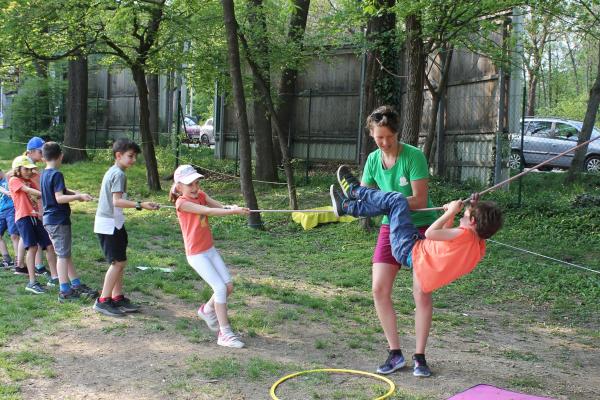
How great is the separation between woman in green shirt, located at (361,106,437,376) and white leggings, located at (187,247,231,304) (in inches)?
51.5

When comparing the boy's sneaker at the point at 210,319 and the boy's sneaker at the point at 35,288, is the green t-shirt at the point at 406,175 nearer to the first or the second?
the boy's sneaker at the point at 210,319

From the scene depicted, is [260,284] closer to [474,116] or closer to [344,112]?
[474,116]

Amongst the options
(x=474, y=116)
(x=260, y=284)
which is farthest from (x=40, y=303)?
(x=474, y=116)

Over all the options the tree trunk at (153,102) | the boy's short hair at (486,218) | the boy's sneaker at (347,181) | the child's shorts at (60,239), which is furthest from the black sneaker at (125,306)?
the tree trunk at (153,102)

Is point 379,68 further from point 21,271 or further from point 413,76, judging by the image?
point 21,271

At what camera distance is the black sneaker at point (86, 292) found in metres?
6.57

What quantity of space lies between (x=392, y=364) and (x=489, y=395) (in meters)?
0.77

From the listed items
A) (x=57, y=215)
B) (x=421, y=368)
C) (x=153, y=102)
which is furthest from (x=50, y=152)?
(x=153, y=102)

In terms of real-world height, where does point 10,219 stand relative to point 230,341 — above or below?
above

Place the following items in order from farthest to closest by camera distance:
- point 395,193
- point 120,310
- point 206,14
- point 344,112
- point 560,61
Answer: point 560,61 → point 344,112 → point 206,14 → point 120,310 → point 395,193

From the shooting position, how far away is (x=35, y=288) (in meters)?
6.82

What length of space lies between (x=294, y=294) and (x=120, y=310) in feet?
5.91

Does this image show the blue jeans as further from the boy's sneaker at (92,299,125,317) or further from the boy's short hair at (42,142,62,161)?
the boy's short hair at (42,142,62,161)

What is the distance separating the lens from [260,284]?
7.43 metres
